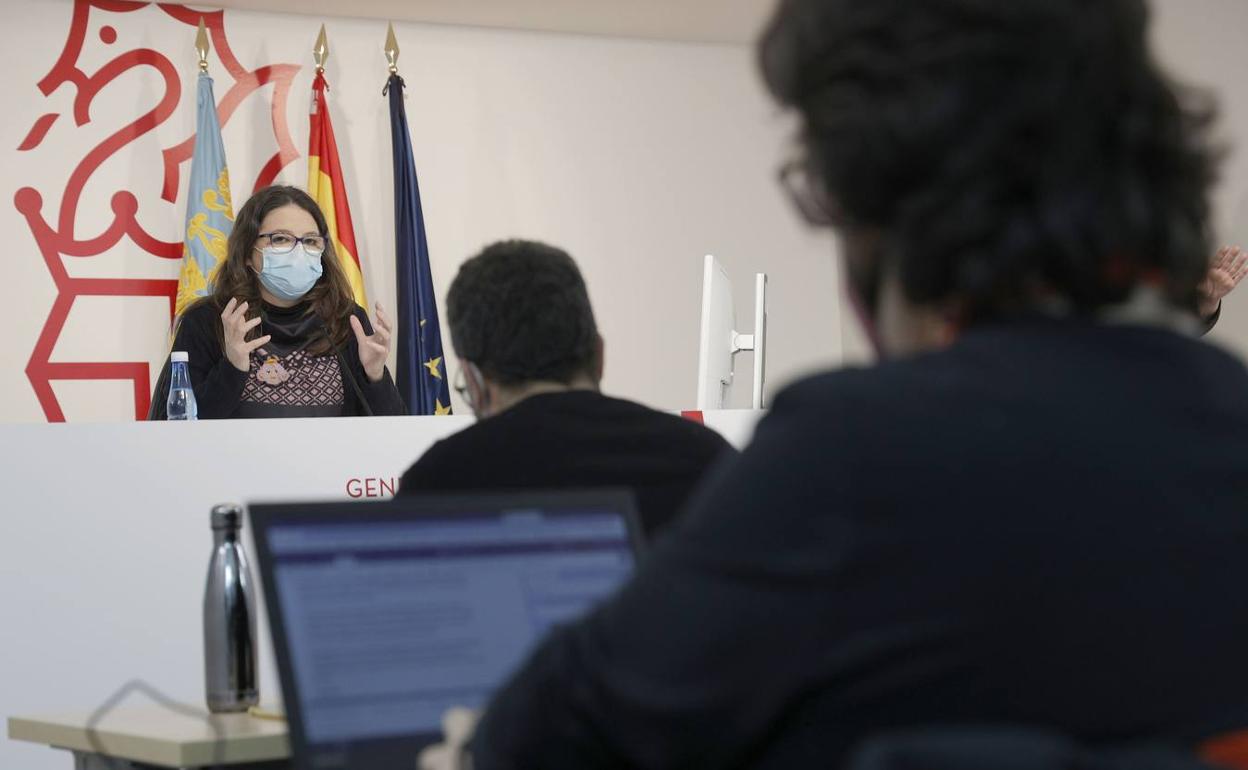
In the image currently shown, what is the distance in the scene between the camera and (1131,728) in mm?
690

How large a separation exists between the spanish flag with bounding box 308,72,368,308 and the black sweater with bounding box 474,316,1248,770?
5019 mm

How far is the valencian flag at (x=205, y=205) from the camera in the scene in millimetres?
5238

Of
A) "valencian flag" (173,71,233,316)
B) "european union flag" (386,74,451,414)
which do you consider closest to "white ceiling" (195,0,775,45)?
"european union flag" (386,74,451,414)

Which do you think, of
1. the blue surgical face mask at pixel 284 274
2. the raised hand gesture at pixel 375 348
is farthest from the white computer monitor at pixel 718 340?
the blue surgical face mask at pixel 284 274

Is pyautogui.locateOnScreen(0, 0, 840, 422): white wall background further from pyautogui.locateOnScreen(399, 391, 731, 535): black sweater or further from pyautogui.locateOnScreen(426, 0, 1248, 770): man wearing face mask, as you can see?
pyautogui.locateOnScreen(426, 0, 1248, 770): man wearing face mask

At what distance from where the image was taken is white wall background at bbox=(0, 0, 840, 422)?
214 inches

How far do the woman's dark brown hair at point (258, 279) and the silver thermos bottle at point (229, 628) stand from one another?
82.4 inches

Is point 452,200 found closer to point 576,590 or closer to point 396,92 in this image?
point 396,92

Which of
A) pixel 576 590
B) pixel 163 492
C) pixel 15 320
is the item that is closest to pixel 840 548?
pixel 576 590

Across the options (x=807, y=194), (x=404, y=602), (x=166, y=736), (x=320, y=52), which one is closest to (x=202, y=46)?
(x=320, y=52)

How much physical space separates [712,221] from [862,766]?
5.85 meters

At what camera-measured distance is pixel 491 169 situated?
6078 millimetres

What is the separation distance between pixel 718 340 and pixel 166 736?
209 cm

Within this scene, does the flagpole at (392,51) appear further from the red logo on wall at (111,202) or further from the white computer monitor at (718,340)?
the white computer monitor at (718,340)
